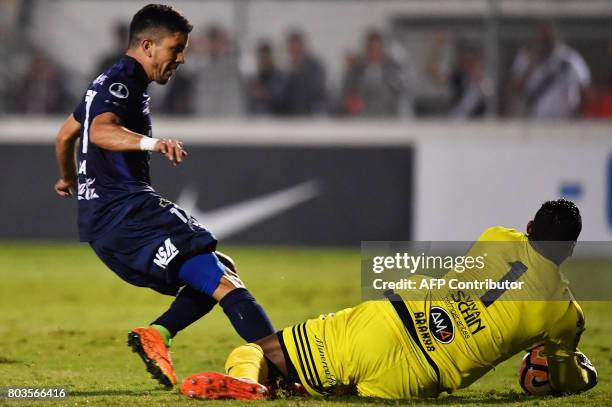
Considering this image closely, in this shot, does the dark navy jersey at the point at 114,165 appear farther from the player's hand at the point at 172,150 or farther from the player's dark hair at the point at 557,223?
the player's dark hair at the point at 557,223

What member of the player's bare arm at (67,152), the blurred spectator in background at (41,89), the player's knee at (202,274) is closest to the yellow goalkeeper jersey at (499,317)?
the player's knee at (202,274)

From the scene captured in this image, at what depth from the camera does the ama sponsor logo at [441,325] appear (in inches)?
215

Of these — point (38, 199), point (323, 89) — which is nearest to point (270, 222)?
point (323, 89)

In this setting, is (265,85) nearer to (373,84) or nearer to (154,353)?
(373,84)

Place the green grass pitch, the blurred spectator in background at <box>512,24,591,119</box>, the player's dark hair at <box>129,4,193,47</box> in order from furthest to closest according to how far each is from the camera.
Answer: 1. the blurred spectator in background at <box>512,24,591,119</box>
2. the player's dark hair at <box>129,4,193,47</box>
3. the green grass pitch

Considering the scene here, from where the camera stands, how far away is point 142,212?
20.0 feet

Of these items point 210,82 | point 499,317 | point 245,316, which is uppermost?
point 210,82

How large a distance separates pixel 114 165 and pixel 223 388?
4.76 feet

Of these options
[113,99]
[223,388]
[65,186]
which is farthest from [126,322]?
[223,388]

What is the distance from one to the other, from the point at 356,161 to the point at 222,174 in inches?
70.4

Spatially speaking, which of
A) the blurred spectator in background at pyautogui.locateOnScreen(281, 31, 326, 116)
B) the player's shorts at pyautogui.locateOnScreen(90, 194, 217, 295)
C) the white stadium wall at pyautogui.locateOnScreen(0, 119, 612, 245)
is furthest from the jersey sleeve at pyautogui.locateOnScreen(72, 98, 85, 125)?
the blurred spectator in background at pyautogui.locateOnScreen(281, 31, 326, 116)

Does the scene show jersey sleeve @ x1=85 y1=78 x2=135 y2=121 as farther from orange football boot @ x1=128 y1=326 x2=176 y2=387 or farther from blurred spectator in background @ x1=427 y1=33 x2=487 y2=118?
blurred spectator in background @ x1=427 y1=33 x2=487 y2=118

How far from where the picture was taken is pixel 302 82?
49.9ft

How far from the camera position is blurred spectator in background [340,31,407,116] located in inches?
587
